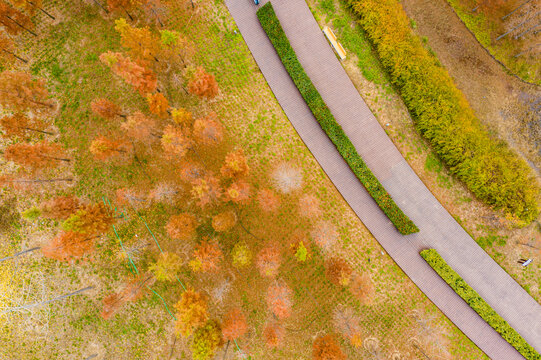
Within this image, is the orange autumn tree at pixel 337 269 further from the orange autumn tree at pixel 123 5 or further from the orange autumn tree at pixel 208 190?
the orange autumn tree at pixel 123 5

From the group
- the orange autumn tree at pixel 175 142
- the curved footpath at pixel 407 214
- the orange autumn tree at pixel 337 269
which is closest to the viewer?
the orange autumn tree at pixel 175 142

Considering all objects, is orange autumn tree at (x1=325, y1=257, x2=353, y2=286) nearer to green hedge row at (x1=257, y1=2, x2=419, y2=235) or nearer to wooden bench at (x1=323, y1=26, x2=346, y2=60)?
green hedge row at (x1=257, y1=2, x2=419, y2=235)

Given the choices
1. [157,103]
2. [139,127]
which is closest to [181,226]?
[139,127]

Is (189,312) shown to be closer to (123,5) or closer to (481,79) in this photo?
(123,5)

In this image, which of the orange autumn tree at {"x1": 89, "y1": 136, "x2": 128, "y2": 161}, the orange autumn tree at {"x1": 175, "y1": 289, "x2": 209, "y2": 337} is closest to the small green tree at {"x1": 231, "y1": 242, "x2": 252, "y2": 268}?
the orange autumn tree at {"x1": 175, "y1": 289, "x2": 209, "y2": 337}

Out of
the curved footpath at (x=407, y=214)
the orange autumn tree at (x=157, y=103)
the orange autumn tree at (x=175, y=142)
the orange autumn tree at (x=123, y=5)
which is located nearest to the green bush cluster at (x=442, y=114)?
the curved footpath at (x=407, y=214)

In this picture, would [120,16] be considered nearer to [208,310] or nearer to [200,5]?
[200,5]
